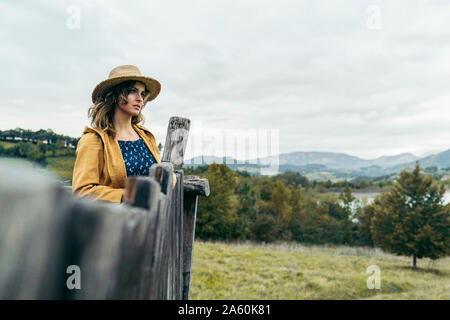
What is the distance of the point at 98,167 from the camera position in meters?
2.25

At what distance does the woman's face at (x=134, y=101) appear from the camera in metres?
2.58

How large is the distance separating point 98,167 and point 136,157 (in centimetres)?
33

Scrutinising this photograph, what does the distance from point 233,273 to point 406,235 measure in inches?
609

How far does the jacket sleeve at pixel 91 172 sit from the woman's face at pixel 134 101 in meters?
0.38

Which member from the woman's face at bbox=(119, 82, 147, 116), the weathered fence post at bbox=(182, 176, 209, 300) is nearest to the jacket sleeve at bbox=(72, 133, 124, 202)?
the woman's face at bbox=(119, 82, 147, 116)

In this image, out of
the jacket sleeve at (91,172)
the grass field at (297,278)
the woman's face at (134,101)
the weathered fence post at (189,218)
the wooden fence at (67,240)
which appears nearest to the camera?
the wooden fence at (67,240)

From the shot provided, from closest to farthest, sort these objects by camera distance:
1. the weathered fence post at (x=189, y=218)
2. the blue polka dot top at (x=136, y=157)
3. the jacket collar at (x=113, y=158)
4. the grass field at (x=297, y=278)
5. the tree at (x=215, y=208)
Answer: the jacket collar at (x=113, y=158)
the blue polka dot top at (x=136, y=157)
the weathered fence post at (x=189, y=218)
the grass field at (x=297, y=278)
the tree at (x=215, y=208)

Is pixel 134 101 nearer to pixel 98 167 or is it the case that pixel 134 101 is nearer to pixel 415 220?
pixel 98 167

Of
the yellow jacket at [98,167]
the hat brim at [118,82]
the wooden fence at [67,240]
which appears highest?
the hat brim at [118,82]

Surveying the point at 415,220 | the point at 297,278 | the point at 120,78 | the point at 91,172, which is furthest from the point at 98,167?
the point at 415,220

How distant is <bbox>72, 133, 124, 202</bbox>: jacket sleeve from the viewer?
201 centimetres

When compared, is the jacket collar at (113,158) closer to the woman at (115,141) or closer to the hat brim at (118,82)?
the woman at (115,141)

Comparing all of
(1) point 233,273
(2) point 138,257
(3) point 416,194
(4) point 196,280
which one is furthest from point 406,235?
(2) point 138,257

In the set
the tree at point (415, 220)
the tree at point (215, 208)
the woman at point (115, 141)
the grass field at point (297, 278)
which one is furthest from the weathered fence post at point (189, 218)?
the tree at point (215, 208)
